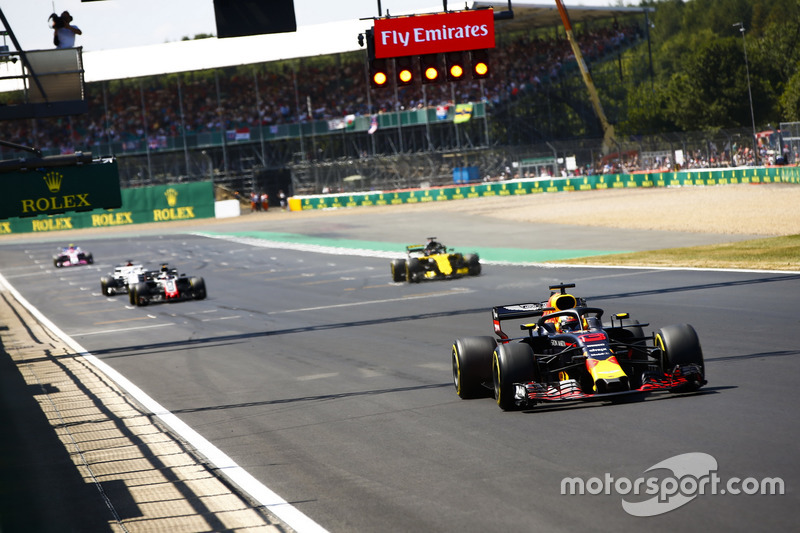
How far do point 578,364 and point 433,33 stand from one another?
31.6 feet

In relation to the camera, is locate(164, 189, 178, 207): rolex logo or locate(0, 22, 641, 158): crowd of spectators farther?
locate(0, 22, 641, 158): crowd of spectators

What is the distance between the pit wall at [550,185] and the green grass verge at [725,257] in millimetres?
22220

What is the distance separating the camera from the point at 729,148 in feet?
181

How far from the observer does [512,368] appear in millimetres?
10148

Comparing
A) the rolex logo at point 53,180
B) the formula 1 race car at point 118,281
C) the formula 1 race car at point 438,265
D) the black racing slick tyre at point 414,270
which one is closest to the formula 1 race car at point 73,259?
the formula 1 race car at point 118,281

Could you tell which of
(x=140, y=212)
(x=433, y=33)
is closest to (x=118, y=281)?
Answer: (x=433, y=33)

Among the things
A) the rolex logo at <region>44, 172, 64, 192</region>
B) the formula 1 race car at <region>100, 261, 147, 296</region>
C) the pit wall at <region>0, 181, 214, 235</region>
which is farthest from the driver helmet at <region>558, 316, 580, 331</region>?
the pit wall at <region>0, 181, 214, 235</region>

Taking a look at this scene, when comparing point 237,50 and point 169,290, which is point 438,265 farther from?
point 237,50

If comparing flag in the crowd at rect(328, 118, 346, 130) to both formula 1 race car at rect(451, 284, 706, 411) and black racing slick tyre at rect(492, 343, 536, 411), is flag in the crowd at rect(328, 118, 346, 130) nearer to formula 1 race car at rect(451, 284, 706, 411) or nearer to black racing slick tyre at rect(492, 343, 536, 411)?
formula 1 race car at rect(451, 284, 706, 411)

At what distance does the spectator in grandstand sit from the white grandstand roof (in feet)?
172

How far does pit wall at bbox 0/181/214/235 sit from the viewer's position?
6994 cm

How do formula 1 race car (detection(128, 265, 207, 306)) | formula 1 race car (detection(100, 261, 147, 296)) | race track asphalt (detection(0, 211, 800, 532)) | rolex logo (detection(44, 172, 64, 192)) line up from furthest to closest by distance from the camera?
formula 1 race car (detection(100, 261, 147, 296))
formula 1 race car (detection(128, 265, 207, 306))
rolex logo (detection(44, 172, 64, 192))
race track asphalt (detection(0, 211, 800, 532))

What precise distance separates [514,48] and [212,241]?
35.5 metres

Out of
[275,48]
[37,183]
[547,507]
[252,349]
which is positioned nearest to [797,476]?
[547,507]
